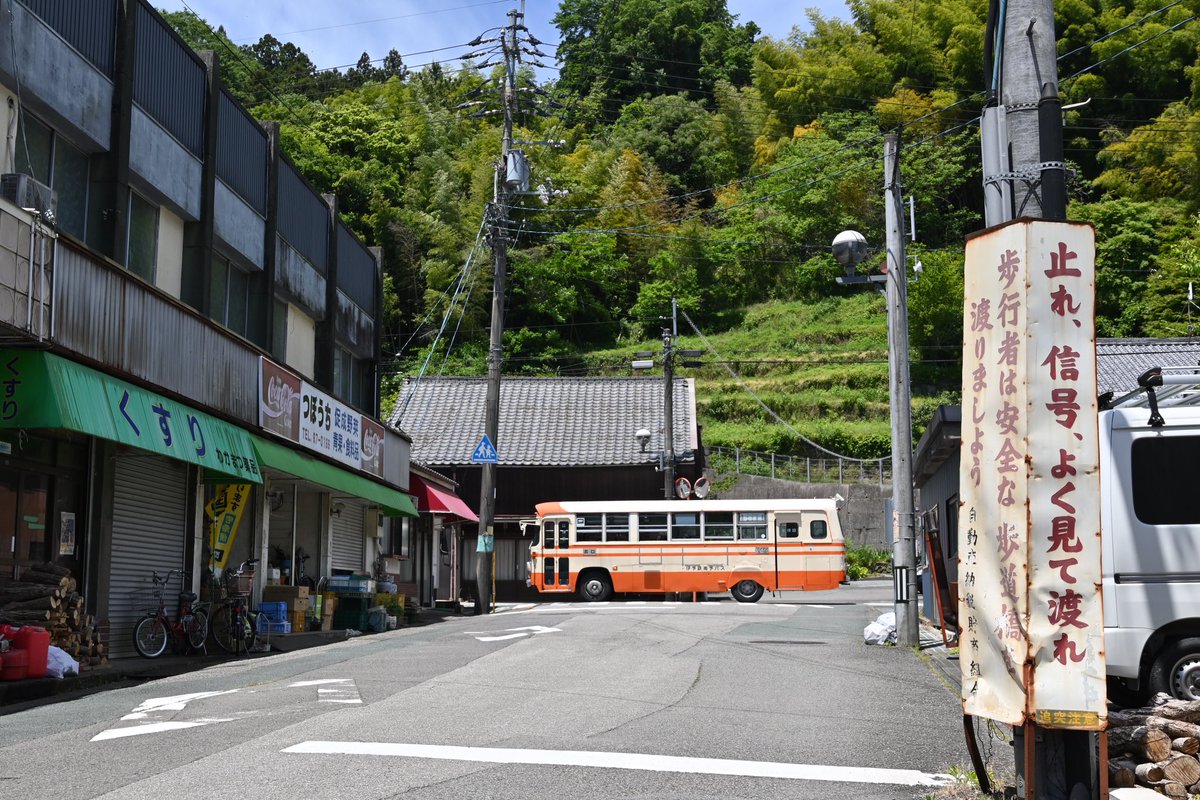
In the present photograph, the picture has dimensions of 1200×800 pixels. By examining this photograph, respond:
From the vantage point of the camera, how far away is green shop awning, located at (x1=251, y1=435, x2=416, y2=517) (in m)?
19.5

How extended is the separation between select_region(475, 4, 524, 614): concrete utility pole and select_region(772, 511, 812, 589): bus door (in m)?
8.15

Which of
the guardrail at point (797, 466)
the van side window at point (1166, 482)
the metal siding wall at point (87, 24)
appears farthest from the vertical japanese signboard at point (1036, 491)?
the guardrail at point (797, 466)

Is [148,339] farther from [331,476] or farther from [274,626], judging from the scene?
[331,476]

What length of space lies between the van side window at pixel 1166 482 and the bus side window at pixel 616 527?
24401 mm

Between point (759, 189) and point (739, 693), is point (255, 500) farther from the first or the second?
point (759, 189)

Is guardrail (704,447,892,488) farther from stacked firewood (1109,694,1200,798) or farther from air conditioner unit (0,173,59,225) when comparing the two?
stacked firewood (1109,694,1200,798)

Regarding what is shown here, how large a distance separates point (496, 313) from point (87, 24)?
15.8 m

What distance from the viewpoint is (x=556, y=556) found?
3447cm

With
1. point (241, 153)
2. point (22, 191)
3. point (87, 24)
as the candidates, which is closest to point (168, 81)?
point (87, 24)

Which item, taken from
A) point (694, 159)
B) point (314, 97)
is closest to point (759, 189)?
point (694, 159)

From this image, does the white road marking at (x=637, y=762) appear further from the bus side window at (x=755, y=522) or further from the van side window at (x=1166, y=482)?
the bus side window at (x=755, y=522)

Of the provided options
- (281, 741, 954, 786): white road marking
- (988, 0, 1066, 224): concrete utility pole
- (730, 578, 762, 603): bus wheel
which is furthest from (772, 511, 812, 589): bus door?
(988, 0, 1066, 224): concrete utility pole

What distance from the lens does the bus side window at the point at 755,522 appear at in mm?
33000

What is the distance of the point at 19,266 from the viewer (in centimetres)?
1222
